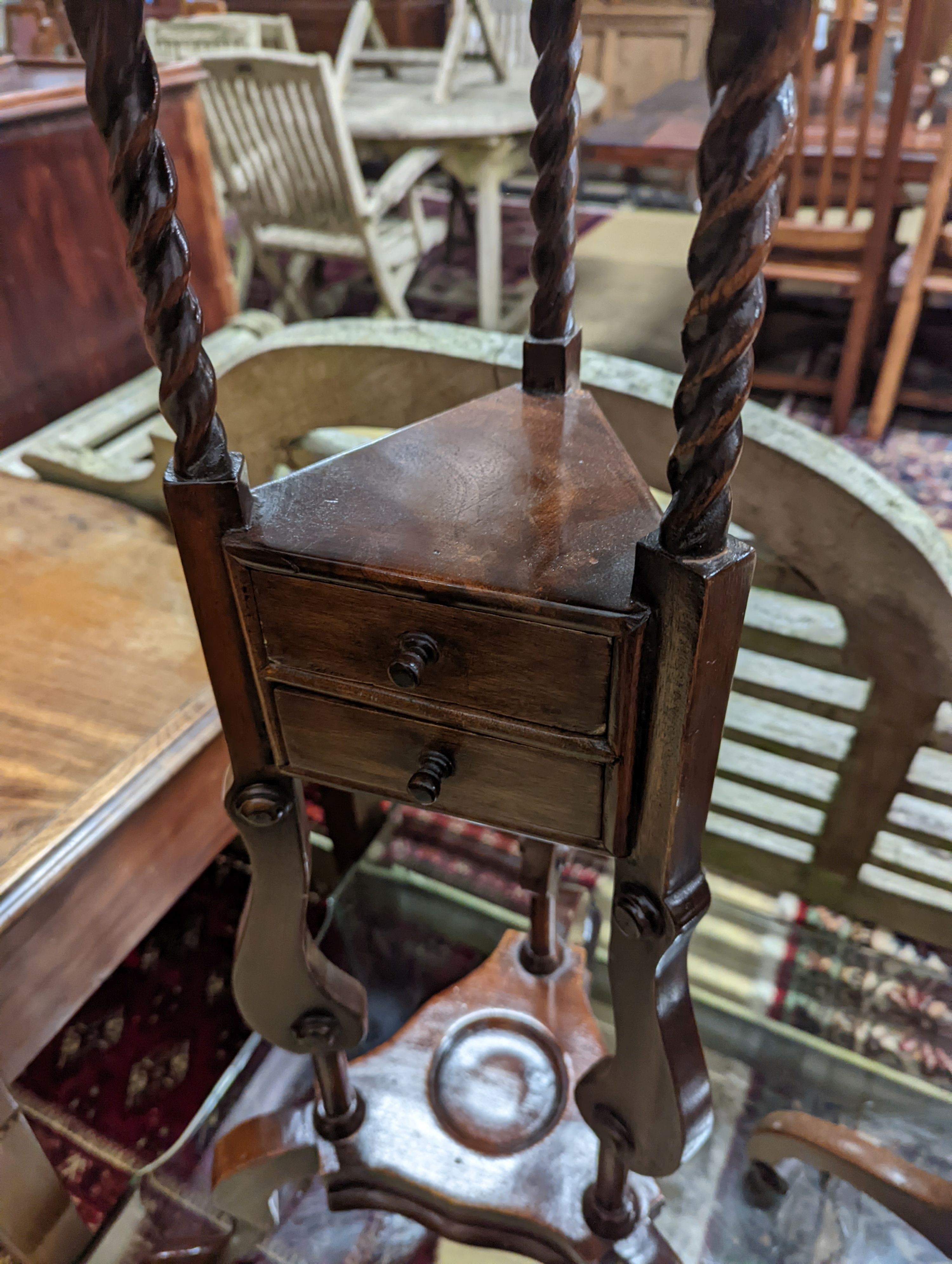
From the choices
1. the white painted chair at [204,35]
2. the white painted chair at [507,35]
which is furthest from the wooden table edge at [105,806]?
the white painted chair at [507,35]

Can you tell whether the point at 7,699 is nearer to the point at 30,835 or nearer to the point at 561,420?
the point at 30,835

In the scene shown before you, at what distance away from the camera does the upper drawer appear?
490 millimetres

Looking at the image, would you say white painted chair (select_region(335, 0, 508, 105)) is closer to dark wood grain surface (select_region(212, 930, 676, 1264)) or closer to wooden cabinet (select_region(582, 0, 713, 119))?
wooden cabinet (select_region(582, 0, 713, 119))

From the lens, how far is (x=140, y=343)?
1.73 meters

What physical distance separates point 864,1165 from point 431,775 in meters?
0.55

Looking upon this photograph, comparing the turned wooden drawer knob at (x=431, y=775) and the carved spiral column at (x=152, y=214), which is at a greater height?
the carved spiral column at (x=152, y=214)

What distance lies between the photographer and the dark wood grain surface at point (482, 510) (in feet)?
1.61

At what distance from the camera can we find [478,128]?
8.30 feet

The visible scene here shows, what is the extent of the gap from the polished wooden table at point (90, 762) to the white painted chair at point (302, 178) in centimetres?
172

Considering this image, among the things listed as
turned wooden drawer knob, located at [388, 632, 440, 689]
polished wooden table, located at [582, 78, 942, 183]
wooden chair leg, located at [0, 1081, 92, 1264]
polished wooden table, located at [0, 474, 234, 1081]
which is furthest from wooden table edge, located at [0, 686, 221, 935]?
polished wooden table, located at [582, 78, 942, 183]

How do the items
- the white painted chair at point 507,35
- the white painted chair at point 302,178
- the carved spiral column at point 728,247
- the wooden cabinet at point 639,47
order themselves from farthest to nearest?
the wooden cabinet at point 639,47 < the white painted chair at point 507,35 < the white painted chair at point 302,178 < the carved spiral column at point 728,247

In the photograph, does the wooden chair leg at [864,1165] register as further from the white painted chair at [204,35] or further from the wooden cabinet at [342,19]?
the wooden cabinet at [342,19]

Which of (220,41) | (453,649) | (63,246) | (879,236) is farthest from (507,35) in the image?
(453,649)

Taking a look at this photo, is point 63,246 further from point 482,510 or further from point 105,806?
point 482,510
